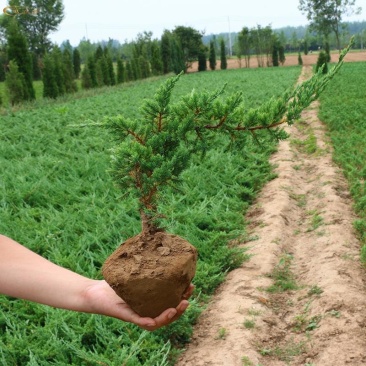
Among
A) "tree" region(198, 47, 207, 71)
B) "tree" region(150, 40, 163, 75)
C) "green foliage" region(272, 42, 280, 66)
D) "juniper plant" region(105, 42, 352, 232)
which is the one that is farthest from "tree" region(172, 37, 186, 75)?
"juniper plant" region(105, 42, 352, 232)

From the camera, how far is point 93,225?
5.11 m

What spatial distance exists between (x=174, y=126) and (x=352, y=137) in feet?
28.6

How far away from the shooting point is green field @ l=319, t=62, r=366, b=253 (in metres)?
6.41

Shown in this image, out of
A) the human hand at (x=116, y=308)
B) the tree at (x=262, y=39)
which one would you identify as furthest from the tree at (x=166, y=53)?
the human hand at (x=116, y=308)

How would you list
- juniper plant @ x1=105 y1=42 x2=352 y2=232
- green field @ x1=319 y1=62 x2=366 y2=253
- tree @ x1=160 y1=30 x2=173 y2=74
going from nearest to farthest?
juniper plant @ x1=105 y1=42 x2=352 y2=232 < green field @ x1=319 y1=62 x2=366 y2=253 < tree @ x1=160 y1=30 x2=173 y2=74

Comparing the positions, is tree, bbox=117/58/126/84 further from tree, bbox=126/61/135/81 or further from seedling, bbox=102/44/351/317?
seedling, bbox=102/44/351/317

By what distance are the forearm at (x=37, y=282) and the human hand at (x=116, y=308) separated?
1.3 inches

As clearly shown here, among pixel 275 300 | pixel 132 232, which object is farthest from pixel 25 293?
pixel 132 232

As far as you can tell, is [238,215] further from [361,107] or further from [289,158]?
[361,107]

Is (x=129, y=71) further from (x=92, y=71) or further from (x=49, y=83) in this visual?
(x=49, y=83)

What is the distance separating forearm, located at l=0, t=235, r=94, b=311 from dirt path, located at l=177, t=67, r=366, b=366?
69.1 inches

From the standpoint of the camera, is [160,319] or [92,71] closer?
[160,319]

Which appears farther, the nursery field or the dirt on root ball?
the nursery field

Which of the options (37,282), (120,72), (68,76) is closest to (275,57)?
(120,72)
